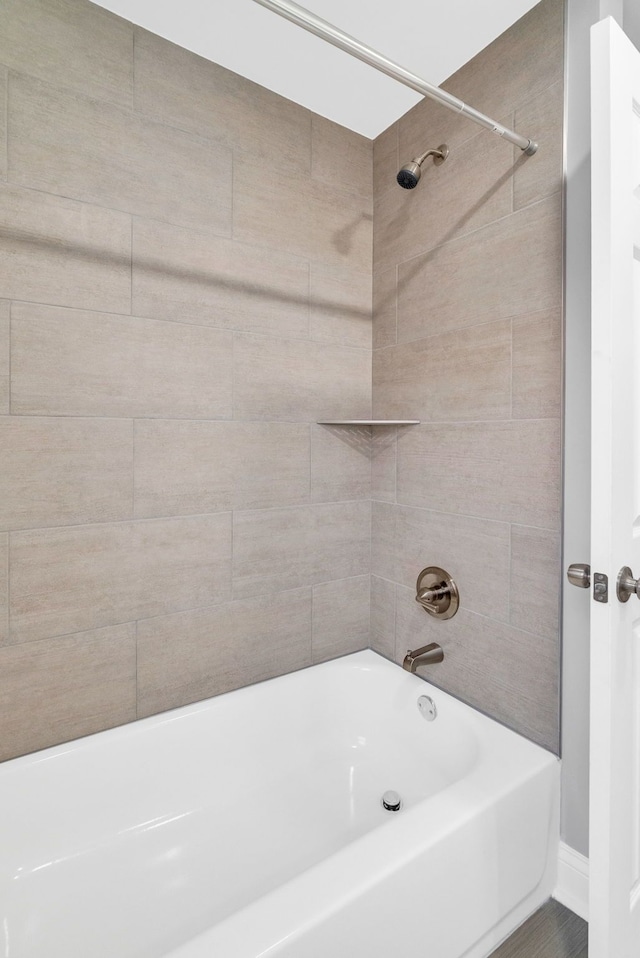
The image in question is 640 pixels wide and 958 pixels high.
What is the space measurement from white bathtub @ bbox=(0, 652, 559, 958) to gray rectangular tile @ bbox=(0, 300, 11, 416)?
3.15ft

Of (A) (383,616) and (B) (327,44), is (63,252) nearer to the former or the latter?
(B) (327,44)

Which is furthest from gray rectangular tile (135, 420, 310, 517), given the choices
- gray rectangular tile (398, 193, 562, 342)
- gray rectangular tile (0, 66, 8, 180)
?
gray rectangular tile (0, 66, 8, 180)

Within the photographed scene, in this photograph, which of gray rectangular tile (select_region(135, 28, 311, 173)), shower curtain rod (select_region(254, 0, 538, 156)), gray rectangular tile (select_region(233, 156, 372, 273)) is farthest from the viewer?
gray rectangular tile (select_region(233, 156, 372, 273))

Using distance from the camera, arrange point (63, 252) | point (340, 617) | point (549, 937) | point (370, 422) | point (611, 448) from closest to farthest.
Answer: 1. point (611, 448)
2. point (549, 937)
3. point (63, 252)
4. point (370, 422)
5. point (340, 617)

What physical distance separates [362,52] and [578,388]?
0.91m

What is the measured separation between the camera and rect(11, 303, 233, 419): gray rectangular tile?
52.9 inches

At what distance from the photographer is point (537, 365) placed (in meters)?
1.40

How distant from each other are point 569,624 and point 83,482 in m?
1.40

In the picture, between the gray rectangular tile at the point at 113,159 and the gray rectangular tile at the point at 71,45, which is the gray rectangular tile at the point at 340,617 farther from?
the gray rectangular tile at the point at 71,45

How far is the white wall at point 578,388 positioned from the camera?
4.24ft

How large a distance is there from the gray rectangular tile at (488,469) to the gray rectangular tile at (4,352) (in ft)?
4.16

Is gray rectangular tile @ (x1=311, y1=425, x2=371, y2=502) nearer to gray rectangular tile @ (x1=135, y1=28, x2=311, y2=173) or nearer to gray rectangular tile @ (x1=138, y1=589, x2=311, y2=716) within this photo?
gray rectangular tile @ (x1=138, y1=589, x2=311, y2=716)

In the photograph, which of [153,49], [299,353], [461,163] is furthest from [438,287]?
[153,49]

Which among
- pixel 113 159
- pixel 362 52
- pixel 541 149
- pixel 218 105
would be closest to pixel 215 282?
pixel 113 159
